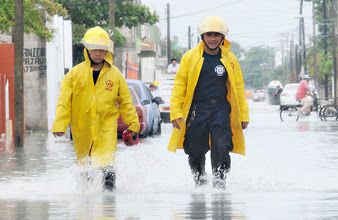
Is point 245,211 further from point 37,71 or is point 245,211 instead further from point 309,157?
point 37,71

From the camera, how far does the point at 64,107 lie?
921cm

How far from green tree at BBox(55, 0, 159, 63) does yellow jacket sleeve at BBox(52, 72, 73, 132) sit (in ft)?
100

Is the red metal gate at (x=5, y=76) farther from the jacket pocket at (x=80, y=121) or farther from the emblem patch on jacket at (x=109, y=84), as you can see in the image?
the emblem patch on jacket at (x=109, y=84)

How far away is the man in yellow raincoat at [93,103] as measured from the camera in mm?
9203

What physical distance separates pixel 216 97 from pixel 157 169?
384 centimetres

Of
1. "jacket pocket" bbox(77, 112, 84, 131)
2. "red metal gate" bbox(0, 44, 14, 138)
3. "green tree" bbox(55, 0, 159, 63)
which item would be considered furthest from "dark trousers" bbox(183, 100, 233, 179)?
"green tree" bbox(55, 0, 159, 63)

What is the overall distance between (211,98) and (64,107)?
155 centimetres

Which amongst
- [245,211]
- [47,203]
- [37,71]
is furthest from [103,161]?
[37,71]

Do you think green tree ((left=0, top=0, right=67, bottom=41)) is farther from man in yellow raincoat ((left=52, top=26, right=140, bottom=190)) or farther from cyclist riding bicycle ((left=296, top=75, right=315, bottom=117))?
man in yellow raincoat ((left=52, top=26, right=140, bottom=190))

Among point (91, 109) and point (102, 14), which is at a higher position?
point (102, 14)

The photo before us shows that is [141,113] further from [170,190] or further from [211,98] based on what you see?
[211,98]

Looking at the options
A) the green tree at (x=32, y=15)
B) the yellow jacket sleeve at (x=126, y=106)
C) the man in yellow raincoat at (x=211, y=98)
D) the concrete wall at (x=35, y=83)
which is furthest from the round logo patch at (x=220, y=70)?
the concrete wall at (x=35, y=83)

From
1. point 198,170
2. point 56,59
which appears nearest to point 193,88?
point 198,170

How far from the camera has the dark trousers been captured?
9.33m
